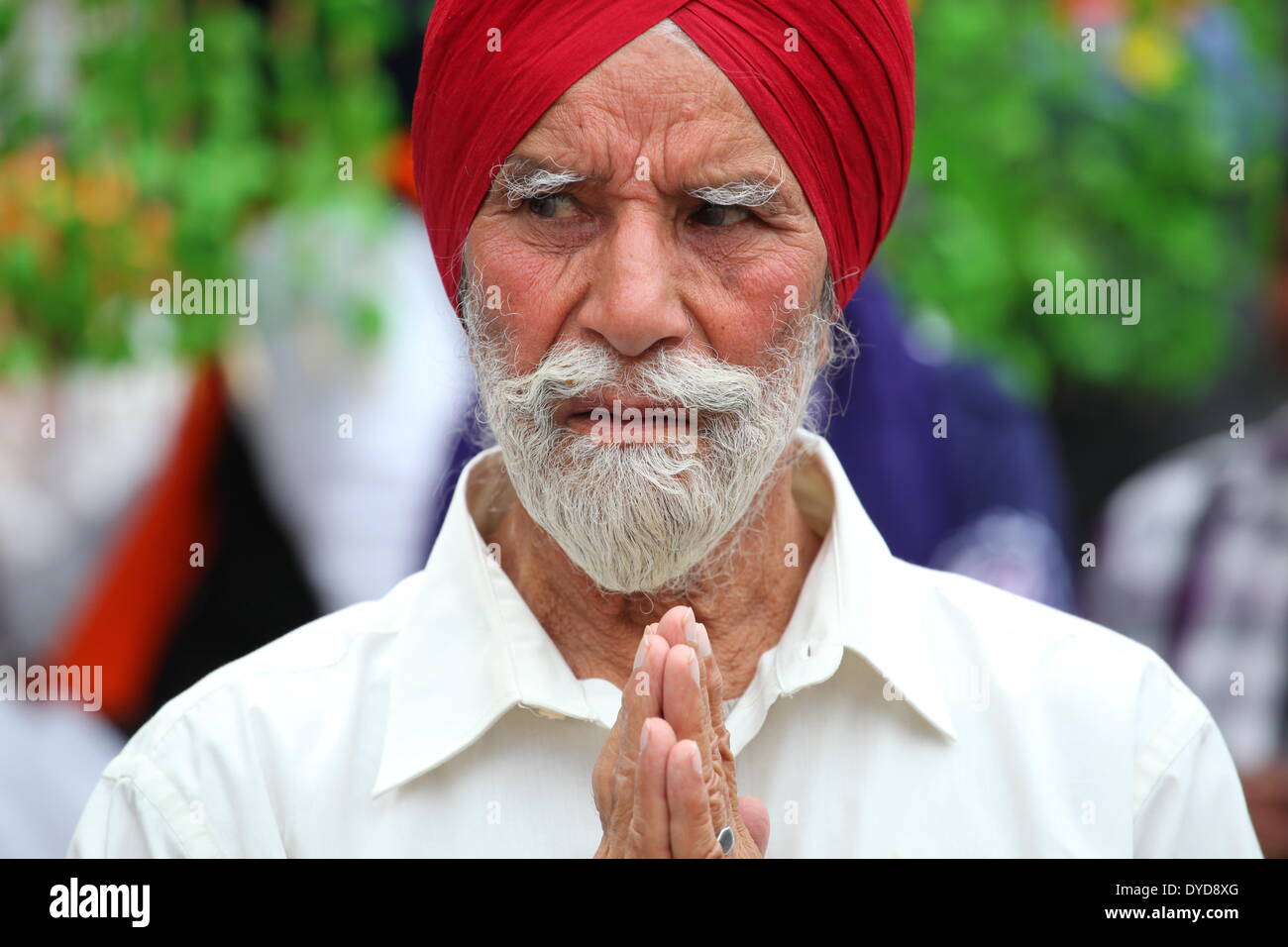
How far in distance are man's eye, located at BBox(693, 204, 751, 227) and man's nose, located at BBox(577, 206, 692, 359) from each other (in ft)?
0.24

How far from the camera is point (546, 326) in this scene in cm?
242

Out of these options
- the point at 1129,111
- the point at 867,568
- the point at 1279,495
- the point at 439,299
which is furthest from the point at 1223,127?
the point at 867,568

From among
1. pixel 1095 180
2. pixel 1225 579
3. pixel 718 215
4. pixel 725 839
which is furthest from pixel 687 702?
pixel 1095 180

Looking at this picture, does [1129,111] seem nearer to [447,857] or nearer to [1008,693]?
[1008,693]

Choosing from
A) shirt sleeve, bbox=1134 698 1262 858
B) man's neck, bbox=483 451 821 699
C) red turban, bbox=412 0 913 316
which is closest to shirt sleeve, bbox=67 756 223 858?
man's neck, bbox=483 451 821 699

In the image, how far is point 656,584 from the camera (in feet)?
8.29

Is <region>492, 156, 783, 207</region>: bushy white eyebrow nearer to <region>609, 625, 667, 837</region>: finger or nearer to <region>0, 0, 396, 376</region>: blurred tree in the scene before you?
<region>609, 625, 667, 837</region>: finger

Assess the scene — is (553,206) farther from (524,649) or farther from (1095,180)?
(1095,180)

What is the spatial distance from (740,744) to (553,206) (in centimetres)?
93

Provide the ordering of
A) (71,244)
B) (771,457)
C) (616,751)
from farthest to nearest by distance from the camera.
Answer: (71,244) → (771,457) → (616,751)

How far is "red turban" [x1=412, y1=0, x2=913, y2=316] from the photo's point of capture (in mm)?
2354

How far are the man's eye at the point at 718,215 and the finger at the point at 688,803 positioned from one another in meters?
0.85

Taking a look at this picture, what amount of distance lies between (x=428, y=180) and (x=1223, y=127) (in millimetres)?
3900

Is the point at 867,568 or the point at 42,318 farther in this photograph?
the point at 42,318
